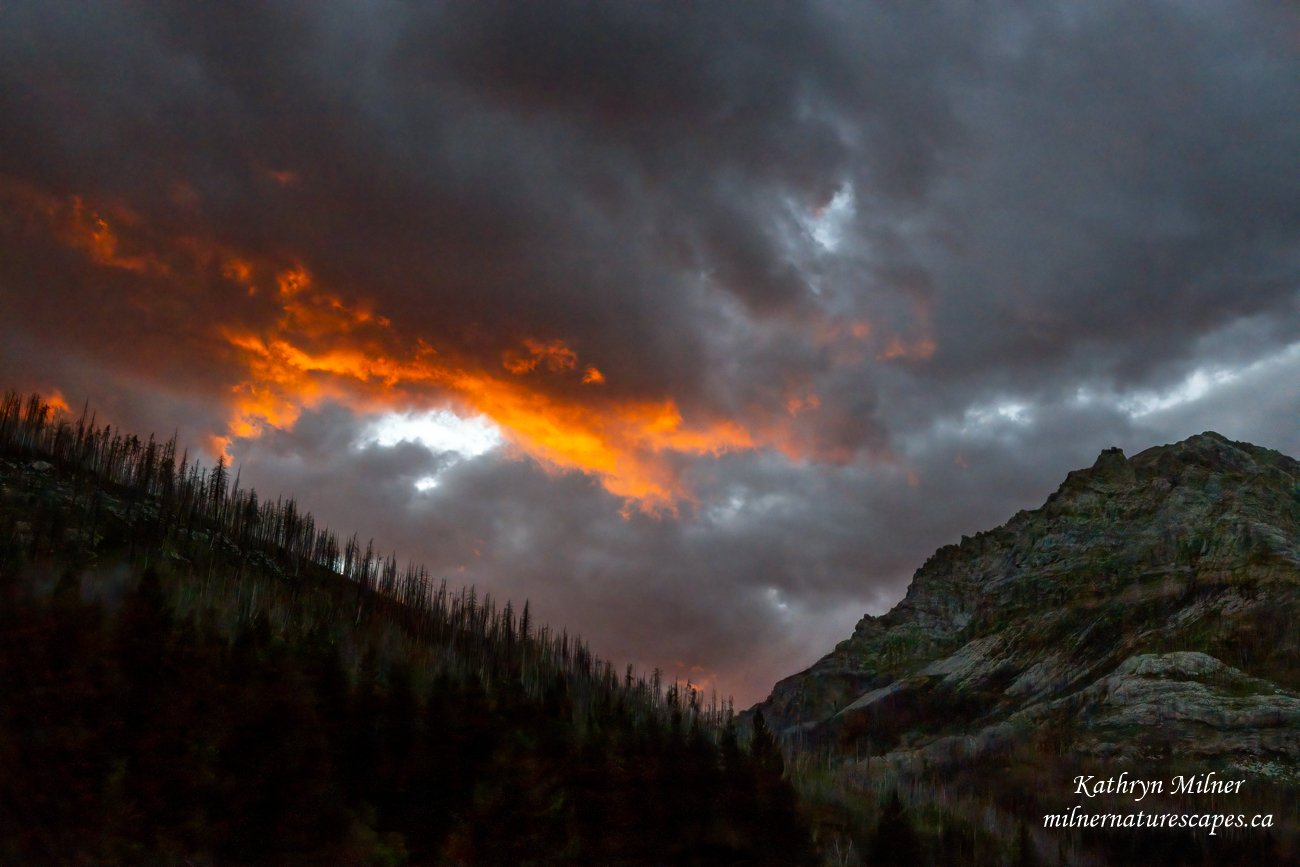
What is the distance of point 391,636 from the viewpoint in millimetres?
69312

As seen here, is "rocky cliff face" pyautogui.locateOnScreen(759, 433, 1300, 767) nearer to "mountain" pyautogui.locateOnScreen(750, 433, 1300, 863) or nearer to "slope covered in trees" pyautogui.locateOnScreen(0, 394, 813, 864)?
"mountain" pyautogui.locateOnScreen(750, 433, 1300, 863)

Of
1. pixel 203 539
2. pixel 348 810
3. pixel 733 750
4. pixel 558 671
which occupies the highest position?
pixel 203 539

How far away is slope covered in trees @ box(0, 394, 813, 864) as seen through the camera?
41062 millimetres

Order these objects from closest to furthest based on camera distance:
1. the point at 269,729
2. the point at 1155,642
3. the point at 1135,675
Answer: the point at 269,729 < the point at 1135,675 < the point at 1155,642

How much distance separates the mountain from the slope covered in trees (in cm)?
2280

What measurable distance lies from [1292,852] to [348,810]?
71386 mm

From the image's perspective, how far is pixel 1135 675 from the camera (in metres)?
129

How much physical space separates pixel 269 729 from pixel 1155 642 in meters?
133

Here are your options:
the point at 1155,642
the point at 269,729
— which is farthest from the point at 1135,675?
the point at 269,729

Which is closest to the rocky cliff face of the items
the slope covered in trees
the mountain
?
the mountain

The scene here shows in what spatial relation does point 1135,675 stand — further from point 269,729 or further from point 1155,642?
point 269,729

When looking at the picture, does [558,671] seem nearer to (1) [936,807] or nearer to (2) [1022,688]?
(1) [936,807]

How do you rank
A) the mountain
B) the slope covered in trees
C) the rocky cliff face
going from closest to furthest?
the slope covered in trees, the mountain, the rocky cliff face

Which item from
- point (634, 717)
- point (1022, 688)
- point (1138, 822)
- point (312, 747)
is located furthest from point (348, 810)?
point (1022, 688)
